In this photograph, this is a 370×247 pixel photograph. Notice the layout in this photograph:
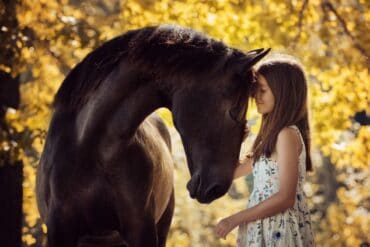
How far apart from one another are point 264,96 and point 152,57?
580mm

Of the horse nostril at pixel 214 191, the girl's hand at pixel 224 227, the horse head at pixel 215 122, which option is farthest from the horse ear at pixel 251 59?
the girl's hand at pixel 224 227

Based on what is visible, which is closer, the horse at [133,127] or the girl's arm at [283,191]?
the horse at [133,127]

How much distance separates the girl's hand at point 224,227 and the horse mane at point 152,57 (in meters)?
0.69

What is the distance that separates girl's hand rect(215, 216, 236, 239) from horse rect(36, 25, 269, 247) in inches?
5.9

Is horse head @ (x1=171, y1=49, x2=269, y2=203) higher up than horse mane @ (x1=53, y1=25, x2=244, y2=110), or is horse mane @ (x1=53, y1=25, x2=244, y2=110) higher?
horse mane @ (x1=53, y1=25, x2=244, y2=110)

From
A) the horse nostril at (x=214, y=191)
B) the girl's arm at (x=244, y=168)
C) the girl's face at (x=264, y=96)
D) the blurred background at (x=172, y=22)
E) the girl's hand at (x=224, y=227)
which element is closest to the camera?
the horse nostril at (x=214, y=191)

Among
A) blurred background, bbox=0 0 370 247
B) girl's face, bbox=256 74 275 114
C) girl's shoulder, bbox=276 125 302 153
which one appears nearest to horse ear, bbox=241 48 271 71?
girl's face, bbox=256 74 275 114

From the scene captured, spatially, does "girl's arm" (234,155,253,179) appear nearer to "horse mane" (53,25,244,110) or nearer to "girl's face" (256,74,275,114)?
"girl's face" (256,74,275,114)

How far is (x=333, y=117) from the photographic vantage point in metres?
7.55

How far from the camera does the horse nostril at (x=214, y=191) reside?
3.40m

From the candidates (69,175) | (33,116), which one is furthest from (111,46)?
(33,116)

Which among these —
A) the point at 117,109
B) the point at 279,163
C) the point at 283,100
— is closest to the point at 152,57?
the point at 117,109

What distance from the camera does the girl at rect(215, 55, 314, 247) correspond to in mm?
3645

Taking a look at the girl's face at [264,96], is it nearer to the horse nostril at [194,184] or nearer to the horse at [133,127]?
the horse at [133,127]
